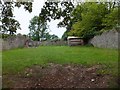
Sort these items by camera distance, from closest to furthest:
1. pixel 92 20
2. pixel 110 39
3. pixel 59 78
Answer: pixel 59 78 < pixel 110 39 < pixel 92 20

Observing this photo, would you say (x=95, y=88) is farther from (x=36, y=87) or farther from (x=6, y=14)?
(x=6, y=14)

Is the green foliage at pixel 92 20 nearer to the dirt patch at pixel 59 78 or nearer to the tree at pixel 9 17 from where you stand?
the dirt patch at pixel 59 78

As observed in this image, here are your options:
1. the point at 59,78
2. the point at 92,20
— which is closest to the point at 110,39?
the point at 92,20

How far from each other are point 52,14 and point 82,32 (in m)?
18.6

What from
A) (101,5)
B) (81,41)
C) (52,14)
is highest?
(101,5)

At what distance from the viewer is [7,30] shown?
21.3 feet

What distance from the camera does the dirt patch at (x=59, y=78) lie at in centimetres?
596

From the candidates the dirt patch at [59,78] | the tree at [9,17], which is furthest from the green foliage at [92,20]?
the tree at [9,17]

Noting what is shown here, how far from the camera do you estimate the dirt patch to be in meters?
5.96

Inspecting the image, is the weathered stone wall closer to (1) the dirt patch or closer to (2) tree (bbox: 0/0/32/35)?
(1) the dirt patch

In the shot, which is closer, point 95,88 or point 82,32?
point 95,88

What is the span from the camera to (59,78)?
6.57 m

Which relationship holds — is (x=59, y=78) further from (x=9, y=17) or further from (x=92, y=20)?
(x=92, y=20)

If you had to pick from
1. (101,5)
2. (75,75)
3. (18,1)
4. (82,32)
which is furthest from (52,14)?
(82,32)
